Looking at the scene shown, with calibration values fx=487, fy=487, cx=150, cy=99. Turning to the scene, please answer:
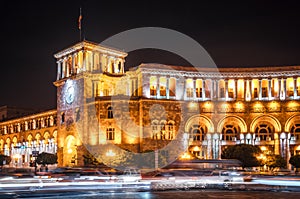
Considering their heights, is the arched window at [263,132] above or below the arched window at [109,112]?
below

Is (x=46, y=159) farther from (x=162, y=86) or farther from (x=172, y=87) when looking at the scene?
(x=172, y=87)

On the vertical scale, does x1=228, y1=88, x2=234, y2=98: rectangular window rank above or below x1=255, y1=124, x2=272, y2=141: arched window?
above

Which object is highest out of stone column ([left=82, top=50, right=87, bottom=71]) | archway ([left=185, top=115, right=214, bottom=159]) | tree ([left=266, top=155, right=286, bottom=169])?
stone column ([left=82, top=50, right=87, bottom=71])

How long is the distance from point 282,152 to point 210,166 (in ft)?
78.2

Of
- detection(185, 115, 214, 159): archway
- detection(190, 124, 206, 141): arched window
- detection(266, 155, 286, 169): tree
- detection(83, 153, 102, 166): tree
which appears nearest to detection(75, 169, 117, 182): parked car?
detection(83, 153, 102, 166): tree

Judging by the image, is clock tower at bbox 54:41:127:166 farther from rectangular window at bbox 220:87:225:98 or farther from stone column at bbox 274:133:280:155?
stone column at bbox 274:133:280:155

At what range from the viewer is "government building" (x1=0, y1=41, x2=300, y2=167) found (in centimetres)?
6519

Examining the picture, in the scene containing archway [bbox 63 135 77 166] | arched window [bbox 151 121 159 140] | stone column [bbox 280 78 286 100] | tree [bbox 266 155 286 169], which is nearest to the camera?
tree [bbox 266 155 286 169]

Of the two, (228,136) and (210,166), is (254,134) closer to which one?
(228,136)

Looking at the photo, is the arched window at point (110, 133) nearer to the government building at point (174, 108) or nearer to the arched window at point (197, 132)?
the government building at point (174, 108)

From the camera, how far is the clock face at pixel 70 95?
70.9 metres

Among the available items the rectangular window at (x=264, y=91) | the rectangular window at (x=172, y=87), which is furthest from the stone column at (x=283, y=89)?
the rectangular window at (x=172, y=87)

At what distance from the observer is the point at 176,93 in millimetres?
69125

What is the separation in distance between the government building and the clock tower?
5.6 inches
